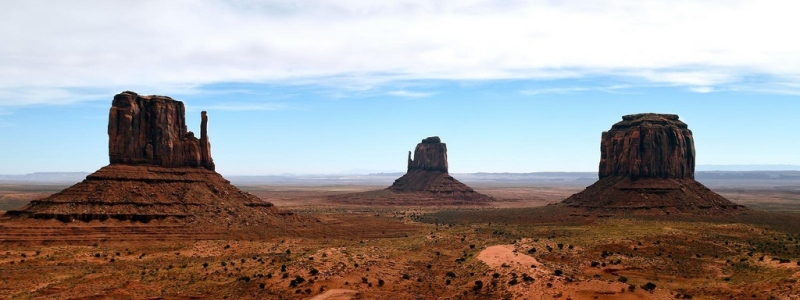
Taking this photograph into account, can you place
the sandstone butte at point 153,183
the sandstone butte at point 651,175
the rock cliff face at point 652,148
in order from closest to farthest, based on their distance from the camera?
the sandstone butte at point 153,183 → the sandstone butte at point 651,175 → the rock cliff face at point 652,148

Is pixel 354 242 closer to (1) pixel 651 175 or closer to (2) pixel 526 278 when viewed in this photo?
(2) pixel 526 278

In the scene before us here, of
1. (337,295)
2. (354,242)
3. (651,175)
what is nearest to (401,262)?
(337,295)

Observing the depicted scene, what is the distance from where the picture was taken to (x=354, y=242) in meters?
78.8

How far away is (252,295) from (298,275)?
4.87 metres

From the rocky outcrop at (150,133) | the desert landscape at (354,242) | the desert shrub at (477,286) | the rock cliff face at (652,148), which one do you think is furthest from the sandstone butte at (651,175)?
the rocky outcrop at (150,133)

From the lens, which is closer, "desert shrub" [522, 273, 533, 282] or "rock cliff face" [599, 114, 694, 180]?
"desert shrub" [522, 273, 533, 282]

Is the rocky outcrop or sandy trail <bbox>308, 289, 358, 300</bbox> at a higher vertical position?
the rocky outcrop

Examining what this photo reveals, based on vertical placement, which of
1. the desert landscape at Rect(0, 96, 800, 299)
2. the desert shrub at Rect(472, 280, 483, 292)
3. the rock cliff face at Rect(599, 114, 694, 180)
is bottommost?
the desert shrub at Rect(472, 280, 483, 292)

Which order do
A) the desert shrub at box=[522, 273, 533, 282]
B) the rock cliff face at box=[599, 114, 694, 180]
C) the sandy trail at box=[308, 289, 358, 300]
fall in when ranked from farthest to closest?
1. the rock cliff face at box=[599, 114, 694, 180]
2. the desert shrub at box=[522, 273, 533, 282]
3. the sandy trail at box=[308, 289, 358, 300]

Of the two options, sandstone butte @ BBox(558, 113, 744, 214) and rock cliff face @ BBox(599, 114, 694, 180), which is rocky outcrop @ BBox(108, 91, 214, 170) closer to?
sandstone butte @ BBox(558, 113, 744, 214)

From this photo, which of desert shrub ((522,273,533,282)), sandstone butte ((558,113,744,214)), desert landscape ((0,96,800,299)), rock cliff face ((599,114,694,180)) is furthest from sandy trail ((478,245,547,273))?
rock cliff face ((599,114,694,180))

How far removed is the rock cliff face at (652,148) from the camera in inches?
4685

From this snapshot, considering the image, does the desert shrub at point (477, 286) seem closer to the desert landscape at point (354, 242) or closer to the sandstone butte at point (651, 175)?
the desert landscape at point (354, 242)

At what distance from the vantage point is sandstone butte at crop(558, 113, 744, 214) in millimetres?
111938
